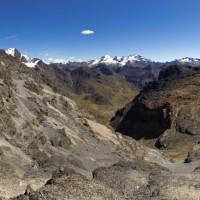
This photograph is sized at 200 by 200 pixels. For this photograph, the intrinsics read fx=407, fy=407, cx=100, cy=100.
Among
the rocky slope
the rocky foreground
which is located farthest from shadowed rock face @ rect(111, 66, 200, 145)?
the rocky foreground

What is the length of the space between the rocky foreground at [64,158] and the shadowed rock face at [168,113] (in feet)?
90.5

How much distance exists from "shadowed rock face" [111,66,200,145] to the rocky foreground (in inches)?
1086

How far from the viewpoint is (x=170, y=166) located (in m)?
76.5

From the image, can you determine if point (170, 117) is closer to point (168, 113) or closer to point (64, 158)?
point (168, 113)

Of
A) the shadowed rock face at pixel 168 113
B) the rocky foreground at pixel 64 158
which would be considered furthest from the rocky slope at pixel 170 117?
the rocky foreground at pixel 64 158

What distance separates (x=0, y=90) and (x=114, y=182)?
37.6m

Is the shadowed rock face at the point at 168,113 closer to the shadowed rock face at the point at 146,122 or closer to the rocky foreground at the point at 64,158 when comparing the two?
the shadowed rock face at the point at 146,122

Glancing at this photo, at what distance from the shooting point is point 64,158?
5044cm

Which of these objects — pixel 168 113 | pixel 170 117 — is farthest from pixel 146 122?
pixel 170 117

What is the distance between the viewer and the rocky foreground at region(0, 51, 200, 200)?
86.1 ft

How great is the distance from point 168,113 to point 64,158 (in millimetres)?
69259

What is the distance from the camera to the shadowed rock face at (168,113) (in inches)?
4400

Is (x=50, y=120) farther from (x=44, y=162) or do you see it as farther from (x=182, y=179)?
(x=182, y=179)

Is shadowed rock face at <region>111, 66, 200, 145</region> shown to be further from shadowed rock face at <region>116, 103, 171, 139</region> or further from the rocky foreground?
the rocky foreground
